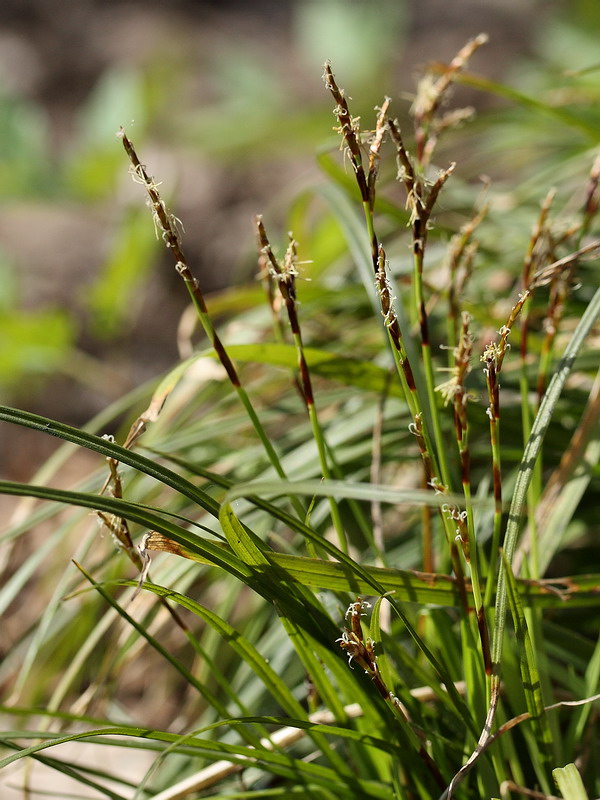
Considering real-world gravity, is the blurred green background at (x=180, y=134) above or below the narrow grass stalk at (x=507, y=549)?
above

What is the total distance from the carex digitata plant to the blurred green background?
0.31m

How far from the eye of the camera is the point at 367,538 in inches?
32.6

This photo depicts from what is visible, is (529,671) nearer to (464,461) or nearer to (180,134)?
(464,461)

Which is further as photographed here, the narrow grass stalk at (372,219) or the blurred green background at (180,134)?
the blurred green background at (180,134)

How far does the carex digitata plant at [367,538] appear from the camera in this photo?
0.61 m

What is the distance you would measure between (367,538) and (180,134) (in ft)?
9.12

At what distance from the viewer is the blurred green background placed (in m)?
1.78

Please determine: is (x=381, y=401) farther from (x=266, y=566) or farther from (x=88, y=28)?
(x=88, y=28)

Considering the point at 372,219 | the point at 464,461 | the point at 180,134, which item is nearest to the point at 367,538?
the point at 464,461

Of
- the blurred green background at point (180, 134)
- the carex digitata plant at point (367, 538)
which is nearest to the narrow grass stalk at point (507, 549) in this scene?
the carex digitata plant at point (367, 538)

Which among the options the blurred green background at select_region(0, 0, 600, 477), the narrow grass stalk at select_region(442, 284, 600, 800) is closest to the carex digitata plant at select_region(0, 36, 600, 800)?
the narrow grass stalk at select_region(442, 284, 600, 800)

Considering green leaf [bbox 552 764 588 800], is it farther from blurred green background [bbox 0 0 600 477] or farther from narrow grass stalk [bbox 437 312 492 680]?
blurred green background [bbox 0 0 600 477]

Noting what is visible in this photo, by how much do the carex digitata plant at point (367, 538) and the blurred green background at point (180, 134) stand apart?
1.02 ft

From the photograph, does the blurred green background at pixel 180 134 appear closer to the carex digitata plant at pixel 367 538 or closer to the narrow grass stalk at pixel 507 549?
the carex digitata plant at pixel 367 538
